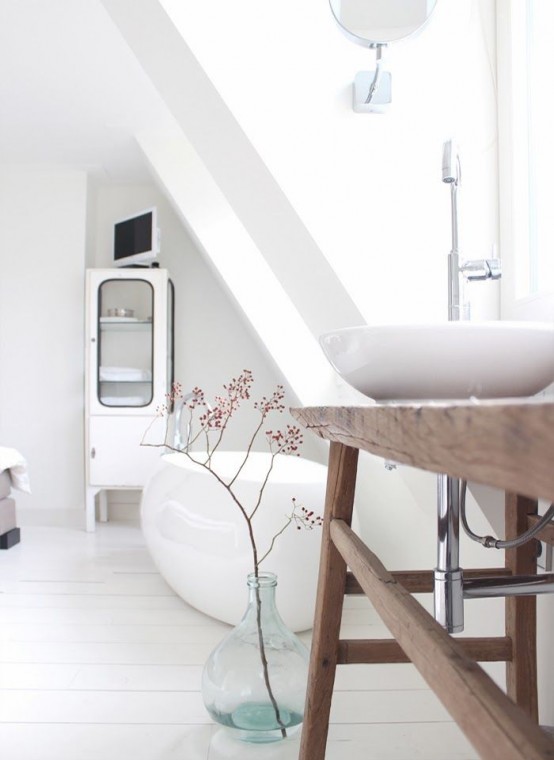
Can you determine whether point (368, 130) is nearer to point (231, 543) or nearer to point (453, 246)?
point (453, 246)

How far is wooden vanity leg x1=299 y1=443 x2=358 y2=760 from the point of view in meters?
1.23

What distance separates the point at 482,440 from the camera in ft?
1.22

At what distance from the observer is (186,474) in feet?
8.04

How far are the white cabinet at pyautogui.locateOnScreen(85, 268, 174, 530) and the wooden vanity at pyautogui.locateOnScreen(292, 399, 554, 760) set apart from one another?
266 cm

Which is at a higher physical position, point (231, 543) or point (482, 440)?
point (482, 440)

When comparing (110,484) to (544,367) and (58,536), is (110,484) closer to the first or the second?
(58,536)

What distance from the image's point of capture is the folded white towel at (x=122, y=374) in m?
3.93

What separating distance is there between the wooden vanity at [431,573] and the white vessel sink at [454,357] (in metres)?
0.10

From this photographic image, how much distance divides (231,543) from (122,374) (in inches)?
78.6

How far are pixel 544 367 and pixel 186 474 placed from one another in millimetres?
1741

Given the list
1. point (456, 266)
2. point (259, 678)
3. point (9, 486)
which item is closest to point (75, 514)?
point (9, 486)

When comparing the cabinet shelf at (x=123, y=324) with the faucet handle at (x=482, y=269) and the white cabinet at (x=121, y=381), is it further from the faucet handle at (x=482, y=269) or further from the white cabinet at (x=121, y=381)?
the faucet handle at (x=482, y=269)

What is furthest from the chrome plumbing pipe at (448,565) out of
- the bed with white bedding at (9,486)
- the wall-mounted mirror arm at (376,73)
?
Answer: the bed with white bedding at (9,486)

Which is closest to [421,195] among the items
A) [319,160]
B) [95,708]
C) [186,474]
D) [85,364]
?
[319,160]
